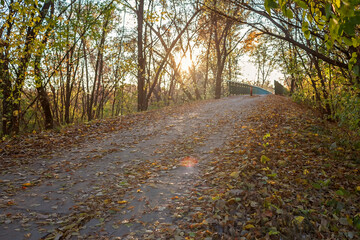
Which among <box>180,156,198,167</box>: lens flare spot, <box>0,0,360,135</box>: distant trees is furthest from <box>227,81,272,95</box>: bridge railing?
<box>180,156,198,167</box>: lens flare spot

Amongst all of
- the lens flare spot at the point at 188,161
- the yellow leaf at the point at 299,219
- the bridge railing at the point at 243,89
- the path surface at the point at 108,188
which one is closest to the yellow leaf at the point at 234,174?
the path surface at the point at 108,188

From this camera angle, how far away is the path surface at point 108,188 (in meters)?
3.42

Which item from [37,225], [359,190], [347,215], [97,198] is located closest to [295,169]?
[359,190]

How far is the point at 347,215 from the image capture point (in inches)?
144

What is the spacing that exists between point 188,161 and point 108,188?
1.89 m

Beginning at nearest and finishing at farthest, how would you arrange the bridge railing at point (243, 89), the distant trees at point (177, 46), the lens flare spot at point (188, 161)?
the distant trees at point (177, 46), the lens flare spot at point (188, 161), the bridge railing at point (243, 89)

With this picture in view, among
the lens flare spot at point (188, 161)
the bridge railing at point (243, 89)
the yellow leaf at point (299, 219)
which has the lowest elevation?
the yellow leaf at point (299, 219)

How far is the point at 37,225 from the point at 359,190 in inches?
183

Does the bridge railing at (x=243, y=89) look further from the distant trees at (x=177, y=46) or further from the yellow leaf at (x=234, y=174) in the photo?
the yellow leaf at (x=234, y=174)

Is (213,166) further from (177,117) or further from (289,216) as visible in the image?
(177,117)

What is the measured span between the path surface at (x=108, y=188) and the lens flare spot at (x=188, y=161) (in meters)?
0.02

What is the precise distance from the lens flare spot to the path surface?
21 mm

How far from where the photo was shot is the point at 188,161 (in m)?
5.91

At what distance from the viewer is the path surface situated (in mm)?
3424
